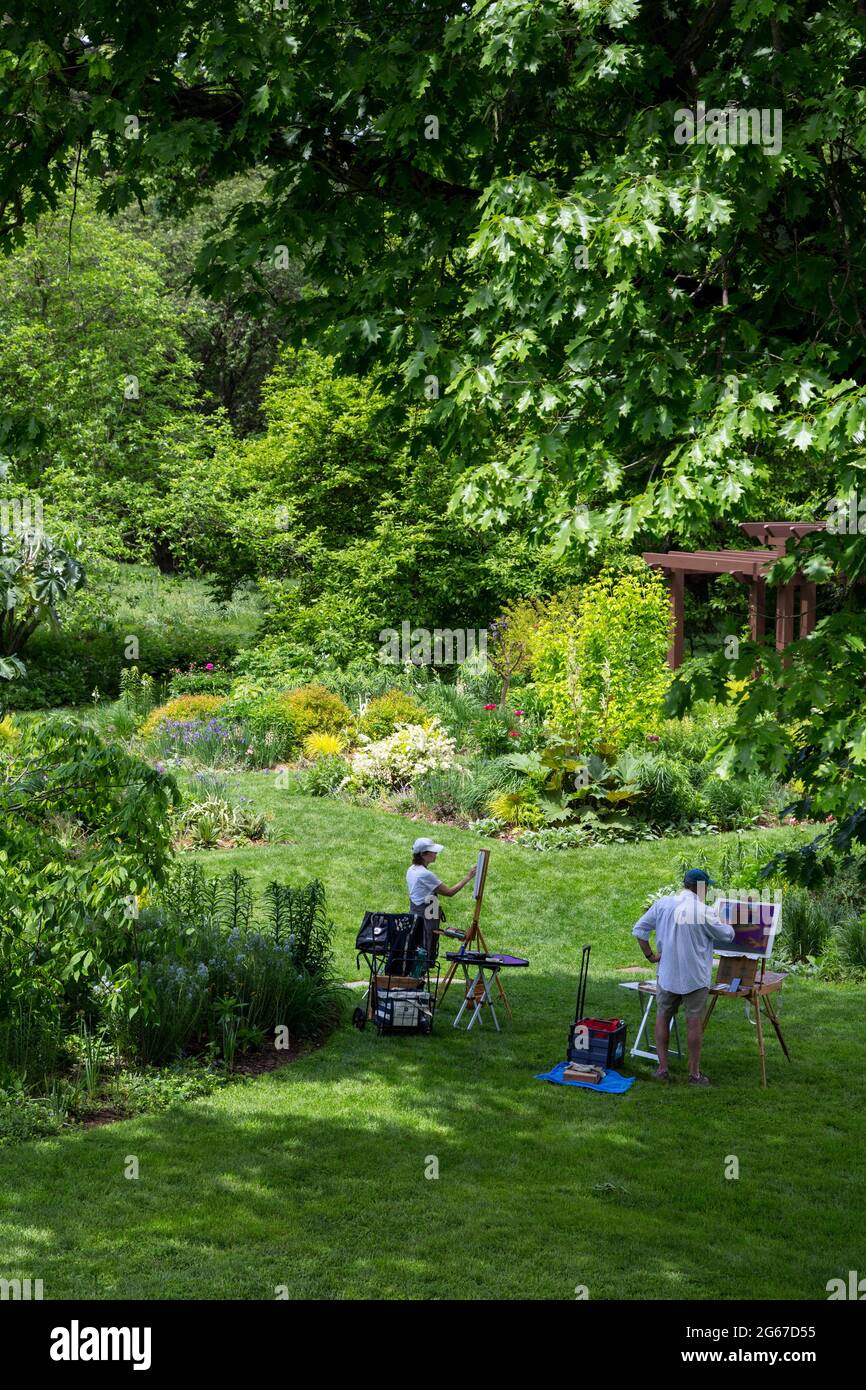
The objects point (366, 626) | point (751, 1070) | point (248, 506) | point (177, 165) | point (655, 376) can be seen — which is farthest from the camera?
point (248, 506)

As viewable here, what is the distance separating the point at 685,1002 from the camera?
916 centimetres

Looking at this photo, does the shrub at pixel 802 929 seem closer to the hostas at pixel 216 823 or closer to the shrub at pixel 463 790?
the shrub at pixel 463 790

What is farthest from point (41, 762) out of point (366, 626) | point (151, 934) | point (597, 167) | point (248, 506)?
point (248, 506)

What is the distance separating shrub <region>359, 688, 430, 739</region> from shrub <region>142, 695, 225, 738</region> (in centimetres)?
218

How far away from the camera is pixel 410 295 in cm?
614

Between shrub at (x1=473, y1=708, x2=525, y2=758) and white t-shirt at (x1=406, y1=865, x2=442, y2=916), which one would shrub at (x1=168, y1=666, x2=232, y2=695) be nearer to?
shrub at (x1=473, y1=708, x2=525, y2=758)

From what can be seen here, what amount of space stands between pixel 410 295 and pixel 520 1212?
14.5 ft

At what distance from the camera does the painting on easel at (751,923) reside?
31.4 feet

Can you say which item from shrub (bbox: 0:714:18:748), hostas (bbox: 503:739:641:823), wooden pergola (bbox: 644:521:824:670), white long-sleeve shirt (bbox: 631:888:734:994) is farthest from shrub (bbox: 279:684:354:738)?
white long-sleeve shirt (bbox: 631:888:734:994)

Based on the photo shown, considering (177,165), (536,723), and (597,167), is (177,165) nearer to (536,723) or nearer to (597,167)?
(597,167)

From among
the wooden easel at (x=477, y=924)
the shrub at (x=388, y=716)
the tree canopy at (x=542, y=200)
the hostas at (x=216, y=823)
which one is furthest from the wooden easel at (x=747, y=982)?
the shrub at (x=388, y=716)

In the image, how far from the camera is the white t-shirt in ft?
34.0

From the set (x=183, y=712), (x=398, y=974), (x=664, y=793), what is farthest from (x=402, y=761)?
(x=398, y=974)

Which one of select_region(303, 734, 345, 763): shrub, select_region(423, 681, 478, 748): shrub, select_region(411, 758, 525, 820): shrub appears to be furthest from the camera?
select_region(423, 681, 478, 748): shrub
